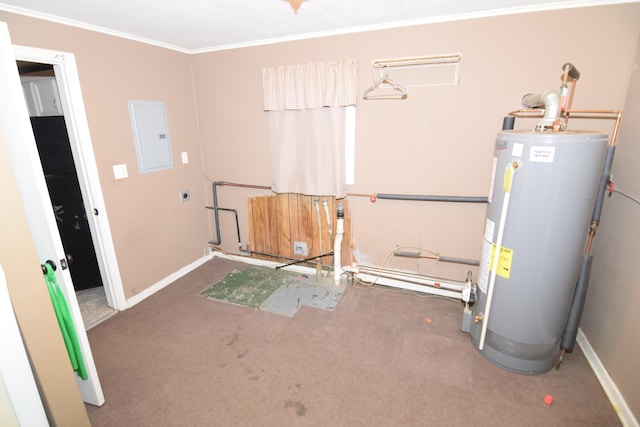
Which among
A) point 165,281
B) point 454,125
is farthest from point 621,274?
point 165,281

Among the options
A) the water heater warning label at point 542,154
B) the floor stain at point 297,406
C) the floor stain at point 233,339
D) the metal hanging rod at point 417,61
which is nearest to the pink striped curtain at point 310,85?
the metal hanging rod at point 417,61

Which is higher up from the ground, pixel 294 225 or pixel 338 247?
pixel 294 225

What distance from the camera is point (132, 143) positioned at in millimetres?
2904

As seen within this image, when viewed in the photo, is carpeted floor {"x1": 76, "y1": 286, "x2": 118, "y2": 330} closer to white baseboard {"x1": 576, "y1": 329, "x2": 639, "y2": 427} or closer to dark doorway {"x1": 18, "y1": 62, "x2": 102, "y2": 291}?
dark doorway {"x1": 18, "y1": 62, "x2": 102, "y2": 291}

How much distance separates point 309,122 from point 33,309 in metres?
2.44

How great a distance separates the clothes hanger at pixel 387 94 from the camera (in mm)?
2725

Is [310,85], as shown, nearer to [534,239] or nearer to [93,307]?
[534,239]

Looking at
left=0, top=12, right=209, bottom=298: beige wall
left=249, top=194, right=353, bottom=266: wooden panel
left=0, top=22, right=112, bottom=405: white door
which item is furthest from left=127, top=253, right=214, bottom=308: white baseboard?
left=0, top=22, right=112, bottom=405: white door

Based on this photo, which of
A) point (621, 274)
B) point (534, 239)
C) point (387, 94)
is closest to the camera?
point (534, 239)

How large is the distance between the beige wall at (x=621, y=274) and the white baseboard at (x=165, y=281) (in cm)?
381

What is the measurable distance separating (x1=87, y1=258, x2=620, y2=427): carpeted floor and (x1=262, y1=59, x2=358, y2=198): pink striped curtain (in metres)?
1.30

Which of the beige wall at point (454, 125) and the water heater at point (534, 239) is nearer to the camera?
the water heater at point (534, 239)

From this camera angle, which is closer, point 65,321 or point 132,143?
point 65,321

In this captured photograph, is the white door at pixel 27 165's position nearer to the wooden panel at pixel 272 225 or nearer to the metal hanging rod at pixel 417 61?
the wooden panel at pixel 272 225
